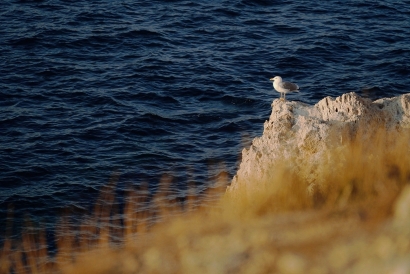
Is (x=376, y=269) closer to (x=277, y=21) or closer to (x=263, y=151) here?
(x=263, y=151)

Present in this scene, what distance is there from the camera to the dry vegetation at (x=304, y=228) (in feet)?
19.1

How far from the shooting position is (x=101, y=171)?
50.6 ft

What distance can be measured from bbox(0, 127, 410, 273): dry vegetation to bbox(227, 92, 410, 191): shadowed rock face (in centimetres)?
18

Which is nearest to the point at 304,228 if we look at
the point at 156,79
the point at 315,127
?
the point at 315,127

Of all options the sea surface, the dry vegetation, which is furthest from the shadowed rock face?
the sea surface

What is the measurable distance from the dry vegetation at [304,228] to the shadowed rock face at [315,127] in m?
0.18

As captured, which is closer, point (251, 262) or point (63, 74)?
point (251, 262)

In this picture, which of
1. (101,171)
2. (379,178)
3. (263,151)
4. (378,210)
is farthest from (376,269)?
(101,171)

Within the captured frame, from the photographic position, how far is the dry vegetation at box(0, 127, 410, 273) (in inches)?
229

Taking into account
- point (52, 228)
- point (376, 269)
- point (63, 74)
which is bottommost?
point (52, 228)

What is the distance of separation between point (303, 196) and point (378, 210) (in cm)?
152

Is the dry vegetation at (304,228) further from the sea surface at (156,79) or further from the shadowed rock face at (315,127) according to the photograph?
the sea surface at (156,79)

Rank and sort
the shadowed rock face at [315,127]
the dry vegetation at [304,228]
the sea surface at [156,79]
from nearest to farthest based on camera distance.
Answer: the dry vegetation at [304,228]
the shadowed rock face at [315,127]
the sea surface at [156,79]

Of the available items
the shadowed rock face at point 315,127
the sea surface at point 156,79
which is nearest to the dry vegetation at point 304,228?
the shadowed rock face at point 315,127
